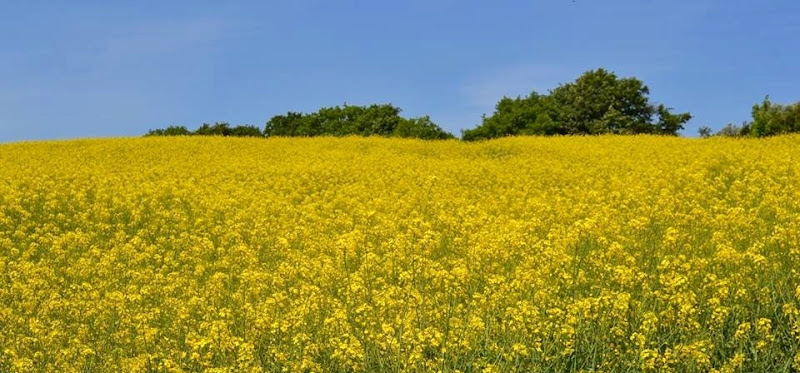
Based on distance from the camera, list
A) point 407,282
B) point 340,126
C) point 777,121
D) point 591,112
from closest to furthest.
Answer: point 407,282 → point 777,121 → point 591,112 → point 340,126

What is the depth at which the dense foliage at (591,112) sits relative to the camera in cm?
5638

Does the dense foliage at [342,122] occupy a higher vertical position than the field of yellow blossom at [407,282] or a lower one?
higher

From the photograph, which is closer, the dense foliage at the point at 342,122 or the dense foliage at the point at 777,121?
the dense foliage at the point at 777,121

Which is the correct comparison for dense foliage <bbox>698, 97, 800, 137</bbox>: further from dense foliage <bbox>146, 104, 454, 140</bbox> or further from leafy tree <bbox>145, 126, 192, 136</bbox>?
leafy tree <bbox>145, 126, 192, 136</bbox>

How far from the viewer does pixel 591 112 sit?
57312 mm

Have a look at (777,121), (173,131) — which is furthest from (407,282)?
(173,131)

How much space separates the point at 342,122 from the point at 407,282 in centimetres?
5844

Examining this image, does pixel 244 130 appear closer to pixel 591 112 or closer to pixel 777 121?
pixel 591 112

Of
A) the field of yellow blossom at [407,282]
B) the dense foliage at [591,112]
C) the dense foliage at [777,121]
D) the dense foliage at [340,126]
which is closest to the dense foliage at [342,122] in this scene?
the dense foliage at [340,126]

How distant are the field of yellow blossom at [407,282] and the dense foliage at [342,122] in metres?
39.3

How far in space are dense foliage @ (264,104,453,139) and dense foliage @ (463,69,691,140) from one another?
6037 mm

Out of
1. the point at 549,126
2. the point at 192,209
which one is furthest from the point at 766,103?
the point at 192,209

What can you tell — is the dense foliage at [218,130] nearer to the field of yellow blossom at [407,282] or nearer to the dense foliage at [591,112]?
the dense foliage at [591,112]

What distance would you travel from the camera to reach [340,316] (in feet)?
21.3
